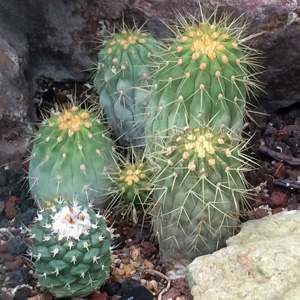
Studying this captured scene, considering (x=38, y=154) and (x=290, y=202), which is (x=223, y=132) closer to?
(x=290, y=202)

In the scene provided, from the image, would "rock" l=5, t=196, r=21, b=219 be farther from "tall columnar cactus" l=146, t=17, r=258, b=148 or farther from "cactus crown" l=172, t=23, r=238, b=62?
"cactus crown" l=172, t=23, r=238, b=62

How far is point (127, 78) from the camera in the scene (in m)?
2.91

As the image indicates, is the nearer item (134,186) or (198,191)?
(198,191)

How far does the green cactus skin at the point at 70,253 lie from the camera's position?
2172mm

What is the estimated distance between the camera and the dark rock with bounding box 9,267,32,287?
2.44 meters

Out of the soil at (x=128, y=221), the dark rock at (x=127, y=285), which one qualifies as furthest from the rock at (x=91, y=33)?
the dark rock at (x=127, y=285)

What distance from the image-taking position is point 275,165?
10.2ft

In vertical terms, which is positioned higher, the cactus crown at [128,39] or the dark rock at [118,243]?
the cactus crown at [128,39]

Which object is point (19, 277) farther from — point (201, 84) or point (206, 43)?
point (206, 43)

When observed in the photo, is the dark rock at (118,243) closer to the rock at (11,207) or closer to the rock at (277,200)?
the rock at (11,207)

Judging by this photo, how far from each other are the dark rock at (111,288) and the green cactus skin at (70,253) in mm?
133

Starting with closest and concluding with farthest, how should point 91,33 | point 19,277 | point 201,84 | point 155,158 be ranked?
point 201,84 < point 19,277 < point 155,158 < point 91,33

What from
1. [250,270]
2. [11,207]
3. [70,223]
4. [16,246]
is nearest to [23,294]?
[16,246]

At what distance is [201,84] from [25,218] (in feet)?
3.68
